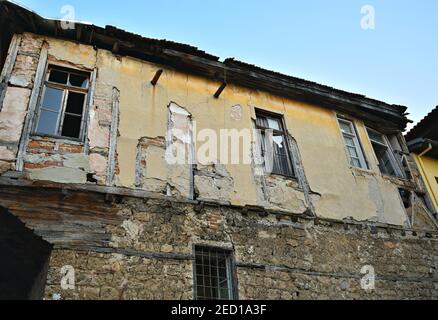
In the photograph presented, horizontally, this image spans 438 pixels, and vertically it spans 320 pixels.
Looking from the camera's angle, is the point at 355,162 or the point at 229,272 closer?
the point at 229,272

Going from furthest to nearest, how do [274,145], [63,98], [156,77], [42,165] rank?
1. [274,145]
2. [156,77]
3. [63,98]
4. [42,165]

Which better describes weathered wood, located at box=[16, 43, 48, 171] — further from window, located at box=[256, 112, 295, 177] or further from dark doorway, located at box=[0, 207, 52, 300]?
window, located at box=[256, 112, 295, 177]

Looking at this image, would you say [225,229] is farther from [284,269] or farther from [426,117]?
[426,117]

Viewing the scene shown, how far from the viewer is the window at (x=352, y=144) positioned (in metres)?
9.38

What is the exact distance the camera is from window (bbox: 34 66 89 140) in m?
6.68

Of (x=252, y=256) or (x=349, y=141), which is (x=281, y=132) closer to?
(x=349, y=141)

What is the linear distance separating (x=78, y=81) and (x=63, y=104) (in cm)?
69

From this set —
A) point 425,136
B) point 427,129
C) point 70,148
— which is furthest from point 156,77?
point 425,136

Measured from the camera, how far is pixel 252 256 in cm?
664

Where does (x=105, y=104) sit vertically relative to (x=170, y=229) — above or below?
above

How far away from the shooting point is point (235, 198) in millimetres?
7277
